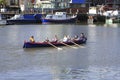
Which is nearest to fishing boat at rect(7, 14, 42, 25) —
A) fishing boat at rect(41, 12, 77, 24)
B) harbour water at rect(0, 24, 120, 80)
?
fishing boat at rect(41, 12, 77, 24)

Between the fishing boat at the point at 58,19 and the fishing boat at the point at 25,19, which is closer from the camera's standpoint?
the fishing boat at the point at 25,19

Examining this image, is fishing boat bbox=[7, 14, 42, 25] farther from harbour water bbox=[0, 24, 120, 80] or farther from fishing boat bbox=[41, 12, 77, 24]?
harbour water bbox=[0, 24, 120, 80]

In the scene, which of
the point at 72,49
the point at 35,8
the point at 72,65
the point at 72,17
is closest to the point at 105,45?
the point at 72,49

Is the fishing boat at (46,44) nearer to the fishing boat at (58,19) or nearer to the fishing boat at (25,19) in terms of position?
the fishing boat at (58,19)

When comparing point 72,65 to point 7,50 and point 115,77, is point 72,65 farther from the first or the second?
point 7,50

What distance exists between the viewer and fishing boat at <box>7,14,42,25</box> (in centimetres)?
13725

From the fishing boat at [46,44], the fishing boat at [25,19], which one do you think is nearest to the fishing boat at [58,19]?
the fishing boat at [25,19]

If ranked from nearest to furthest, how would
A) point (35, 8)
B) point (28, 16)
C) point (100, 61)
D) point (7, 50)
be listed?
point (100, 61)
point (7, 50)
point (28, 16)
point (35, 8)

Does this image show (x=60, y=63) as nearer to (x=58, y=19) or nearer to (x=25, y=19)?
(x=58, y=19)

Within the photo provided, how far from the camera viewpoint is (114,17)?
5743 inches

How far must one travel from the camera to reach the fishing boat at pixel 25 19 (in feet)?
450

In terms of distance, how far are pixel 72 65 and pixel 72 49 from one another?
1465 centimetres

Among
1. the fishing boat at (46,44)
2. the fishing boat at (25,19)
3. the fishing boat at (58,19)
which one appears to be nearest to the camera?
the fishing boat at (46,44)

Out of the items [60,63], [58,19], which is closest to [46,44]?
[60,63]
